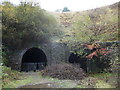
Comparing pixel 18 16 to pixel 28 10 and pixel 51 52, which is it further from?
pixel 51 52

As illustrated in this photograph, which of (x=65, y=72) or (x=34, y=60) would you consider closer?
(x=65, y=72)

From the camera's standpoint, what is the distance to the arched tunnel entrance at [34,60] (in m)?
12.9

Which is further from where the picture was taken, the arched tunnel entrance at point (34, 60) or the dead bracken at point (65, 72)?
the arched tunnel entrance at point (34, 60)

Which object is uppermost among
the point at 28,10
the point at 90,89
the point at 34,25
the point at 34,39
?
the point at 28,10

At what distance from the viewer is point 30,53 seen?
16.0m

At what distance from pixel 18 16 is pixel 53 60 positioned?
4338mm

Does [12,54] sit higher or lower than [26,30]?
lower

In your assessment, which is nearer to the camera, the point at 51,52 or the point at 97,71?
the point at 97,71

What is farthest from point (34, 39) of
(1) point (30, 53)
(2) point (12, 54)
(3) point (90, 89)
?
(3) point (90, 89)

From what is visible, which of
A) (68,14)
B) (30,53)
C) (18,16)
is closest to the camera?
(18,16)

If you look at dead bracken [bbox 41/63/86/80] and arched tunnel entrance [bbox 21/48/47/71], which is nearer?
dead bracken [bbox 41/63/86/80]

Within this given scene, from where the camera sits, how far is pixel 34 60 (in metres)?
15.9

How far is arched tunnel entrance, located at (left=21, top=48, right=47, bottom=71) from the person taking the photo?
12.9 meters

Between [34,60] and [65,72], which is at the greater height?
[34,60]
